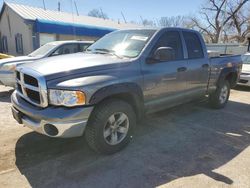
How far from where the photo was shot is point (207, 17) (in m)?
45.9

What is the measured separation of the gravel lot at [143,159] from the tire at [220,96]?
119 cm

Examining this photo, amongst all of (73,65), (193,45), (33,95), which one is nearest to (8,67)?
(33,95)

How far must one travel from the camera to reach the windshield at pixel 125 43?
14.3ft

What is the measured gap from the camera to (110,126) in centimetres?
383

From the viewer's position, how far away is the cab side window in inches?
183

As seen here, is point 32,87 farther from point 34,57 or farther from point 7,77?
point 34,57

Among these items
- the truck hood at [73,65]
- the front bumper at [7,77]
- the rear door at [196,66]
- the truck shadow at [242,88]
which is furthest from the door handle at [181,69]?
the truck shadow at [242,88]

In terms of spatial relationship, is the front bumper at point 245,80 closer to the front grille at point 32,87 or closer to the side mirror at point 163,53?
the side mirror at point 163,53

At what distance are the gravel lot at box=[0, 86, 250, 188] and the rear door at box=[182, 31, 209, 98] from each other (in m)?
0.80

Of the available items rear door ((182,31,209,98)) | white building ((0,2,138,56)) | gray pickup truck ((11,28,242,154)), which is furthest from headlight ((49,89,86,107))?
white building ((0,2,138,56))

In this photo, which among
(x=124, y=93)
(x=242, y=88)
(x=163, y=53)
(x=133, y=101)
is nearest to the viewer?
(x=124, y=93)

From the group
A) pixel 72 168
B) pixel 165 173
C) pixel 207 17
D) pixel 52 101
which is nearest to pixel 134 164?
pixel 165 173

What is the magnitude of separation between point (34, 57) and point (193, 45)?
16.0ft

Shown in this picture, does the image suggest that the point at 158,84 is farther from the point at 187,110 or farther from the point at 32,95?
the point at 187,110
